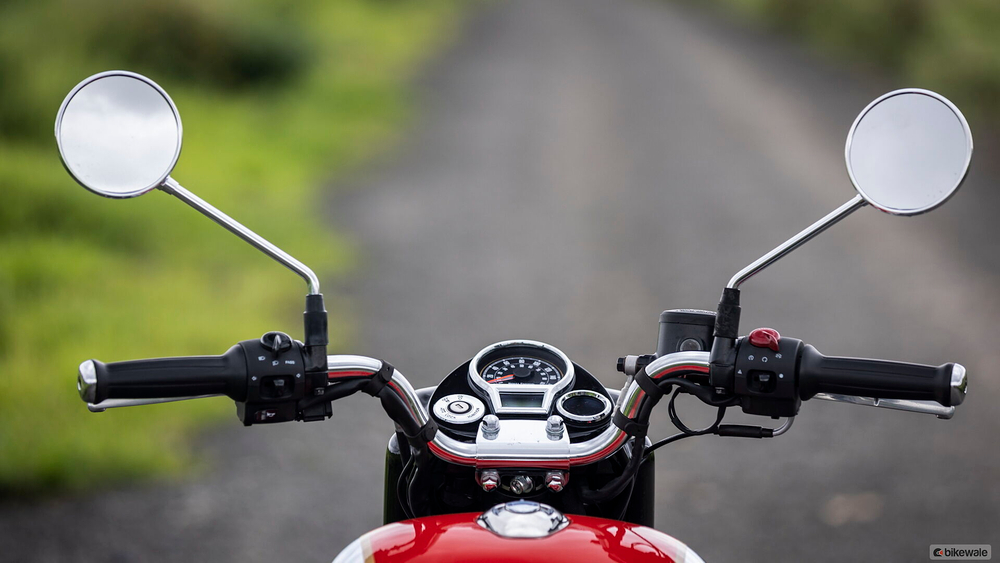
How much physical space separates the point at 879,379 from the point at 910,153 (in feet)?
1.22

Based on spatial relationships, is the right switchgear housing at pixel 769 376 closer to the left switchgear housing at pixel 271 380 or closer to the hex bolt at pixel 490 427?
the hex bolt at pixel 490 427

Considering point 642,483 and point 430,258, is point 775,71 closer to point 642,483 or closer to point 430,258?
point 430,258

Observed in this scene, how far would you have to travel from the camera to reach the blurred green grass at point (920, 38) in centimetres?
1048

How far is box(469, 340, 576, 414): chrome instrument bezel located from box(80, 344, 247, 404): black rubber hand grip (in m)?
0.52

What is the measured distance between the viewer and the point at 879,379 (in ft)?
4.75

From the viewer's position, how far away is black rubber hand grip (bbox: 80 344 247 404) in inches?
54.0

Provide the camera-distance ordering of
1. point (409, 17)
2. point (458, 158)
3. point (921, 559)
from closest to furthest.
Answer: point (921, 559)
point (458, 158)
point (409, 17)

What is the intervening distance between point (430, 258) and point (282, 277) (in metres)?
1.31

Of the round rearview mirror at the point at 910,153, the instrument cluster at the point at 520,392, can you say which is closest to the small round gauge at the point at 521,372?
the instrument cluster at the point at 520,392

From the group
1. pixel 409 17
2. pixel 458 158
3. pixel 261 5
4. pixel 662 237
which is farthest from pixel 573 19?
pixel 662 237

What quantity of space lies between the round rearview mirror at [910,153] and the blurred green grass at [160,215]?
3646 millimetres

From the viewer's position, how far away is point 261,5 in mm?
13898

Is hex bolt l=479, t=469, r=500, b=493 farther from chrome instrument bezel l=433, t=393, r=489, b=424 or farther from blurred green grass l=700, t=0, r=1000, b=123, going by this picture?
blurred green grass l=700, t=0, r=1000, b=123

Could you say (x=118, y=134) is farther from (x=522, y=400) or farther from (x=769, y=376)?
(x=769, y=376)
